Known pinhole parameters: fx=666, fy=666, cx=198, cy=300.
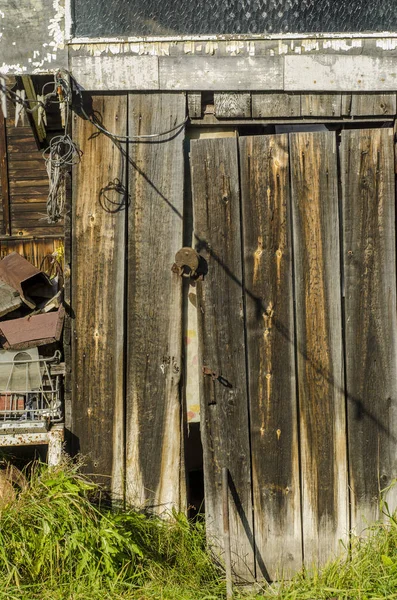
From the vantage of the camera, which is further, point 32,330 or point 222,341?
Answer: point 32,330

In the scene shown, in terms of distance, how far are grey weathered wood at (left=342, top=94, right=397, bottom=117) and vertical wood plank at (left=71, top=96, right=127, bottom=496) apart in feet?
4.47

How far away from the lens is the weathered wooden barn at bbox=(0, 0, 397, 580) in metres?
4.04

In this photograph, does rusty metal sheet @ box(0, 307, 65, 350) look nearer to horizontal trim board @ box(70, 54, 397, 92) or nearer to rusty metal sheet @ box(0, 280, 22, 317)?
rusty metal sheet @ box(0, 280, 22, 317)

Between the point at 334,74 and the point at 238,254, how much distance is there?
1.23 metres

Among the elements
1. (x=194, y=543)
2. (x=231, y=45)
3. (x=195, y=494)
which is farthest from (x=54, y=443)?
(x=231, y=45)

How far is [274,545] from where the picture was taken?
4.22 meters

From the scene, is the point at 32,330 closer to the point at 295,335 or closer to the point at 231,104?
the point at 295,335

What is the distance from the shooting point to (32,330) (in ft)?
13.9

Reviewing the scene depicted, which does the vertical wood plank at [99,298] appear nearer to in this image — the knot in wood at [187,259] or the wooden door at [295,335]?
the knot in wood at [187,259]

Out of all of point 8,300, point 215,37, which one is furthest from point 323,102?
point 8,300

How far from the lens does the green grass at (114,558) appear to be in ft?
11.9

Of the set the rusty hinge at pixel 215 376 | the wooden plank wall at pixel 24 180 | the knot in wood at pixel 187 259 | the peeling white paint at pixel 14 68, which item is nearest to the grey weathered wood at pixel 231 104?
the knot in wood at pixel 187 259

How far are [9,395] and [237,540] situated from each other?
67.1 inches

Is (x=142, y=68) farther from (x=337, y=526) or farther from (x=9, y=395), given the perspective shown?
(x=337, y=526)
